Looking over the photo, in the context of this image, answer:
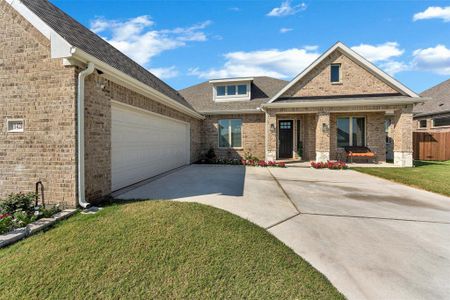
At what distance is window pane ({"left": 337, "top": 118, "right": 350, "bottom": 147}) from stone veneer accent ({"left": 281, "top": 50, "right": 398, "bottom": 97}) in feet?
6.17

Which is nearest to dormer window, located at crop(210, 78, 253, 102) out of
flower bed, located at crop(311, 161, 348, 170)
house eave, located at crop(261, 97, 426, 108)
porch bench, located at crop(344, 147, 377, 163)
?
house eave, located at crop(261, 97, 426, 108)

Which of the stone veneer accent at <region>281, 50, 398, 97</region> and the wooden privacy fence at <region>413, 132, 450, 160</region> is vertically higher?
the stone veneer accent at <region>281, 50, 398, 97</region>

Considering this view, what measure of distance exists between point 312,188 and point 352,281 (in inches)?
178

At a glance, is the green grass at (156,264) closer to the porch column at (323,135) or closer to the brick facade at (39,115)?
the brick facade at (39,115)

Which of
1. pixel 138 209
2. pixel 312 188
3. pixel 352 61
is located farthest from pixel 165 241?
pixel 352 61

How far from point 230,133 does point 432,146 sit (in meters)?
15.3

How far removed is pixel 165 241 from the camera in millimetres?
3033

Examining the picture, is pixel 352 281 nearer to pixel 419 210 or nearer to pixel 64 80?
pixel 419 210

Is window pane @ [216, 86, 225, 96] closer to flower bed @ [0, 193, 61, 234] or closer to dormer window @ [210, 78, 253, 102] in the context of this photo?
dormer window @ [210, 78, 253, 102]

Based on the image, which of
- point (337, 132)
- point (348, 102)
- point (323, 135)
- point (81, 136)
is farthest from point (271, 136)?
point (81, 136)

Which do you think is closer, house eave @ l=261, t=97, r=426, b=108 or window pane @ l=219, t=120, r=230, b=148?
house eave @ l=261, t=97, r=426, b=108

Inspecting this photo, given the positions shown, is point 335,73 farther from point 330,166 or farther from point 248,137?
point 248,137

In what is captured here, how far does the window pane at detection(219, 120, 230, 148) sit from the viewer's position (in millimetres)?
14164

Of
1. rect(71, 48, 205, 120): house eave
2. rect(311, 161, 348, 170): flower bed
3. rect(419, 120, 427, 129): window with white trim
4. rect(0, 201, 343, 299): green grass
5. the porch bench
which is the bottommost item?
rect(0, 201, 343, 299): green grass
